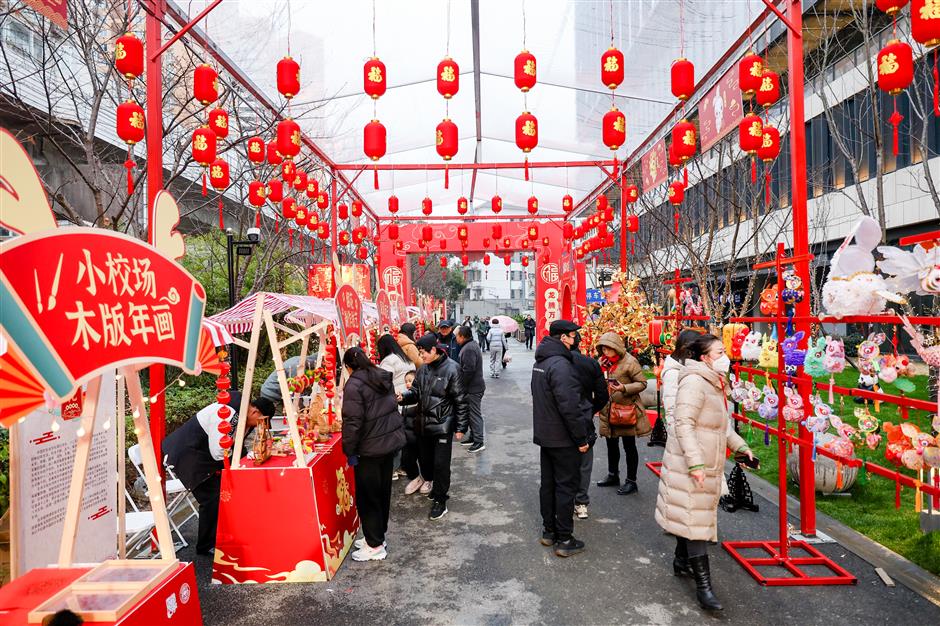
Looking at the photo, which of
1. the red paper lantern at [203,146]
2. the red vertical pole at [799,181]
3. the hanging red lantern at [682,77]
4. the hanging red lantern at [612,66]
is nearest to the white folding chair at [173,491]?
the red paper lantern at [203,146]

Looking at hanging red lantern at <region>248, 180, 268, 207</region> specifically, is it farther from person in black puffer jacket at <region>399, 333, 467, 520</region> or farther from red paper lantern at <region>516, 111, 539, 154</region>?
person in black puffer jacket at <region>399, 333, 467, 520</region>

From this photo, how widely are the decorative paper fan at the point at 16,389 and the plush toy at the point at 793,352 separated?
4.40 metres

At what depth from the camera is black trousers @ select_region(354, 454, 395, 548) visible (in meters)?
4.39

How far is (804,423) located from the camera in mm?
4051

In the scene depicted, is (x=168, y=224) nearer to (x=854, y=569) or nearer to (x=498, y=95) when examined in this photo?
(x=854, y=569)

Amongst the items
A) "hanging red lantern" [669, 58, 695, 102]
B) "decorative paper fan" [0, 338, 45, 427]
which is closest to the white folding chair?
"decorative paper fan" [0, 338, 45, 427]

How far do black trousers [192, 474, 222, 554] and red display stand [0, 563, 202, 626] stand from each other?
1709 millimetres

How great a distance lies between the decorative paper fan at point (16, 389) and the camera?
1819 mm

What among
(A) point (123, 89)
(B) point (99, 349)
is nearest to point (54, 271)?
(B) point (99, 349)

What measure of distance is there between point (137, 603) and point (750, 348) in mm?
4360

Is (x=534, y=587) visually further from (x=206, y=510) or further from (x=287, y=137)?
(x=287, y=137)

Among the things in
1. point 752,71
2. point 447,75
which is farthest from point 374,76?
point 752,71

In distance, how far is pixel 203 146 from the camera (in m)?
5.57

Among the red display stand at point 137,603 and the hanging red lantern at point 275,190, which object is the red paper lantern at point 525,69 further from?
the red display stand at point 137,603
